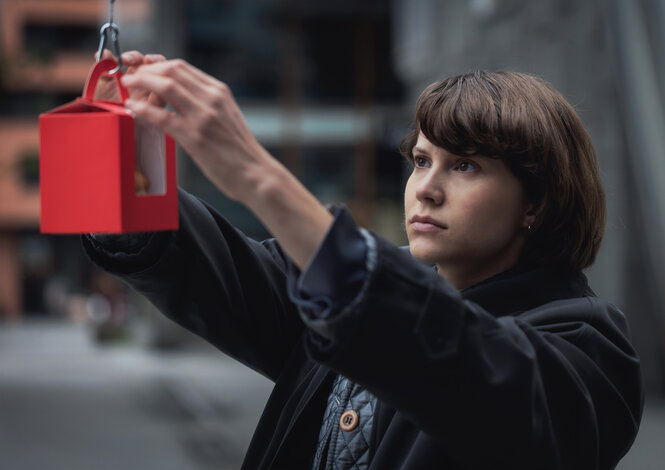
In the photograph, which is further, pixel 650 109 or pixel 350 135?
pixel 350 135

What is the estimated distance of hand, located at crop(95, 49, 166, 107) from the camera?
1362 mm

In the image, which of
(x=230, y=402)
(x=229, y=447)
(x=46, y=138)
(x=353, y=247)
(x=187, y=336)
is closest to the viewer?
(x=353, y=247)

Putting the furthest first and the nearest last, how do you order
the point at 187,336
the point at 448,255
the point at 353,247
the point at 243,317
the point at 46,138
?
the point at 187,336 < the point at 243,317 < the point at 448,255 < the point at 46,138 < the point at 353,247

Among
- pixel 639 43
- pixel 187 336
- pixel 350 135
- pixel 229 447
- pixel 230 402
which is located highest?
pixel 639 43

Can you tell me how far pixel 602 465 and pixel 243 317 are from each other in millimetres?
673

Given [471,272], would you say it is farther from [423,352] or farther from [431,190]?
[423,352]

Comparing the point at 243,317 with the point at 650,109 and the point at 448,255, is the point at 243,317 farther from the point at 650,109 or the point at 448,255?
the point at 650,109

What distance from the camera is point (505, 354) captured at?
49.1 inches

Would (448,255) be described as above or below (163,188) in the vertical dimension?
below

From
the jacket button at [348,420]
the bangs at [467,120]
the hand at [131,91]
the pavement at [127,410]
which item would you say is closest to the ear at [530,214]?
the bangs at [467,120]

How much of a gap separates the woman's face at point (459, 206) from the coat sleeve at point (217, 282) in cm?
34

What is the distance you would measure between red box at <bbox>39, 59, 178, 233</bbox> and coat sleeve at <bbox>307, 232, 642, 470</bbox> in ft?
1.20

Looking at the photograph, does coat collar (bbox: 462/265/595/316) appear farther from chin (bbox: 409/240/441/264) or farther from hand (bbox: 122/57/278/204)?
hand (bbox: 122/57/278/204)

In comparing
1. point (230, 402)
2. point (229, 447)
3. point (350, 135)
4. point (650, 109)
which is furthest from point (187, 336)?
point (650, 109)
